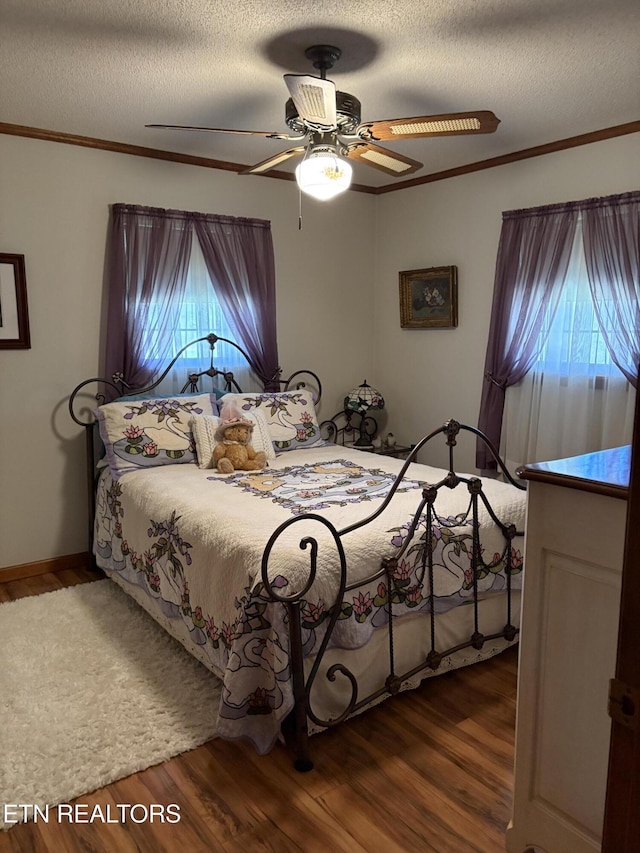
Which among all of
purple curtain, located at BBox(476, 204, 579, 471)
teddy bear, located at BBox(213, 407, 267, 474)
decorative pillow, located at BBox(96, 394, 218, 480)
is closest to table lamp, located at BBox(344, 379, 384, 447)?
purple curtain, located at BBox(476, 204, 579, 471)

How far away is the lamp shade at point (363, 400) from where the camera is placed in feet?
15.5

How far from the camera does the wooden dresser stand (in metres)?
1.39

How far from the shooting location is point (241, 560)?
89.1 inches

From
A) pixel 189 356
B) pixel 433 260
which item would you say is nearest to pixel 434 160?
pixel 433 260

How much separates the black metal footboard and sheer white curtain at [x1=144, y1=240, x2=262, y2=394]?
1981 millimetres

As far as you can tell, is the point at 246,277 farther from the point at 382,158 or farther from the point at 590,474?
the point at 590,474

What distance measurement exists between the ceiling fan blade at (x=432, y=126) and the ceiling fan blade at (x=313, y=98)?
0.20 metres

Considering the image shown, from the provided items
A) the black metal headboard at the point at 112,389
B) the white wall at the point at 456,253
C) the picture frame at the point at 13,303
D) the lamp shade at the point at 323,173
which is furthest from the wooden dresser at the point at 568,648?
the picture frame at the point at 13,303

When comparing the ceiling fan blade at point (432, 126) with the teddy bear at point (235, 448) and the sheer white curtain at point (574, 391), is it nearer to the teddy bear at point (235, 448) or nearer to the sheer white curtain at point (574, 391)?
the sheer white curtain at point (574, 391)

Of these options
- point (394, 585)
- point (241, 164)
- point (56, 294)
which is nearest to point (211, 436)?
point (56, 294)

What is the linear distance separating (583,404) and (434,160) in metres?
1.85

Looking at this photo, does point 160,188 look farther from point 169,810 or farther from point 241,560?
point 169,810

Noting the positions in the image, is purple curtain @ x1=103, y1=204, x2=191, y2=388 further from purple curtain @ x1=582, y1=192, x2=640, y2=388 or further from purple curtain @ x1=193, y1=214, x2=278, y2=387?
purple curtain @ x1=582, y1=192, x2=640, y2=388

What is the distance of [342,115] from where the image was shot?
265 cm
